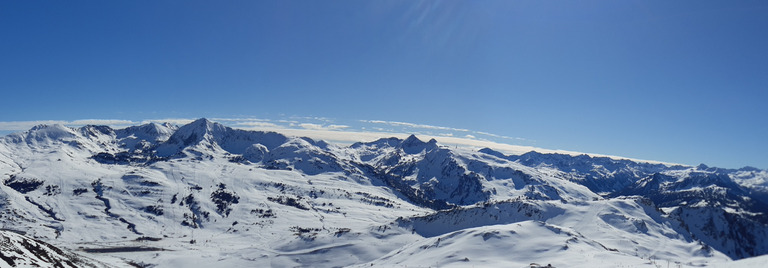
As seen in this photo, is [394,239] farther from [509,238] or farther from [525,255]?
[525,255]

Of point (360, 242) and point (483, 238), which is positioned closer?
point (483, 238)

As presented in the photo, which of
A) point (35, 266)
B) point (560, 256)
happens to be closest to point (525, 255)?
point (560, 256)

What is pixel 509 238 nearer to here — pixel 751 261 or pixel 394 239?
pixel 394 239

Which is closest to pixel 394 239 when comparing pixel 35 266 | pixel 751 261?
pixel 35 266

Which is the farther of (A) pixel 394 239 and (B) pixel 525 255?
(A) pixel 394 239

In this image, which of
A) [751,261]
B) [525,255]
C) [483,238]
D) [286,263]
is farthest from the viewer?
[286,263]

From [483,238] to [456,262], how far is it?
22.7m

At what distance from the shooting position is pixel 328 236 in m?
196

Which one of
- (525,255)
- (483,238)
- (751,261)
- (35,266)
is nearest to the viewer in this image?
(751,261)

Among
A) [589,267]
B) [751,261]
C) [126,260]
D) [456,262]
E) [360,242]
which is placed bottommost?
[126,260]

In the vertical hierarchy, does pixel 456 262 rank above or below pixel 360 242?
above

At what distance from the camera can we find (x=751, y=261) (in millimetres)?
33656

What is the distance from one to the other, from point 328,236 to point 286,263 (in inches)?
1005

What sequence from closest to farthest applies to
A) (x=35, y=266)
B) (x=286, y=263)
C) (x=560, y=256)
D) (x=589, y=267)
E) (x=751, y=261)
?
(x=751, y=261) < (x=35, y=266) < (x=589, y=267) < (x=560, y=256) < (x=286, y=263)
